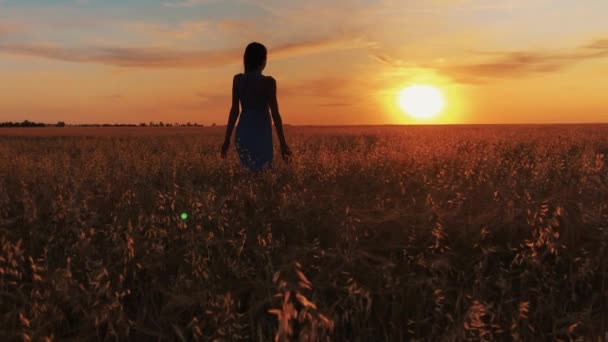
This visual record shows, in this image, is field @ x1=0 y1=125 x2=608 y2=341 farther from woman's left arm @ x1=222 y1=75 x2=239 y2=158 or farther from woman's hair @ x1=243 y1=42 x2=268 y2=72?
woman's hair @ x1=243 y1=42 x2=268 y2=72

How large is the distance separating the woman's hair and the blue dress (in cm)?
9

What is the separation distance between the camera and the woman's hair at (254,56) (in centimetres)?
515

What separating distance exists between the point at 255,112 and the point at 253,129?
209 millimetres

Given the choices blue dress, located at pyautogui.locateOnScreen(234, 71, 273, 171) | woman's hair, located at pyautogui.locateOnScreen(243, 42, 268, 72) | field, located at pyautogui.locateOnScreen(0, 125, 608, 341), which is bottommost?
field, located at pyautogui.locateOnScreen(0, 125, 608, 341)

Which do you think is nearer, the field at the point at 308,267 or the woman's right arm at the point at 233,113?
the field at the point at 308,267

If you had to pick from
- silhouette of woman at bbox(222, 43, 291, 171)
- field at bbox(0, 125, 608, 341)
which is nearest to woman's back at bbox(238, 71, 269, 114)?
silhouette of woman at bbox(222, 43, 291, 171)

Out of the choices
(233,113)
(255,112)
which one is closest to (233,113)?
(233,113)

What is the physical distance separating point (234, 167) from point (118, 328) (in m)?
3.08

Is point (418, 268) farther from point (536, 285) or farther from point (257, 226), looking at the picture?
point (257, 226)

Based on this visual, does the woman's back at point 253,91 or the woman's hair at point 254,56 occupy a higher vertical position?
the woman's hair at point 254,56

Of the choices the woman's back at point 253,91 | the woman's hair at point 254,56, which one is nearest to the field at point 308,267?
the woman's back at point 253,91

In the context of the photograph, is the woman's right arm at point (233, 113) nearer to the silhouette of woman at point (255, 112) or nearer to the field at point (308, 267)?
the silhouette of woman at point (255, 112)

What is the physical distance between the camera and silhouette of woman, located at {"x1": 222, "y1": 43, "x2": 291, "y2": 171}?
5.16 m

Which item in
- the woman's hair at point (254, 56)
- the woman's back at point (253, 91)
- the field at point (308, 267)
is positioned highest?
the woman's hair at point (254, 56)
